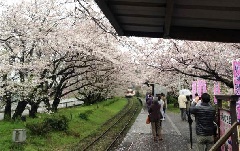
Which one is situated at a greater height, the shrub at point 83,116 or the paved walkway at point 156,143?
the shrub at point 83,116

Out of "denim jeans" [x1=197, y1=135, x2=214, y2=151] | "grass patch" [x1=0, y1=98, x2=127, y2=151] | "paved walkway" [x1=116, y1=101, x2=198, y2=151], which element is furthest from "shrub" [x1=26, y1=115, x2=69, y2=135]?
"denim jeans" [x1=197, y1=135, x2=214, y2=151]

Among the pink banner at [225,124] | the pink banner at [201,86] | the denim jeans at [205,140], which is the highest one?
the pink banner at [201,86]

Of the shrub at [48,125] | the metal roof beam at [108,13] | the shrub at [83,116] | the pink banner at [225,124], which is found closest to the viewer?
the metal roof beam at [108,13]

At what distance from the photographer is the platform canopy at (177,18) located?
452cm

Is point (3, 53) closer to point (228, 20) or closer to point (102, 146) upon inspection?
point (102, 146)

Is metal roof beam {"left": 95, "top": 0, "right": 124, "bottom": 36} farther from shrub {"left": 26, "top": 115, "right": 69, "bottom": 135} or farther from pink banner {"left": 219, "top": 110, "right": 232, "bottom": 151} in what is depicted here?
shrub {"left": 26, "top": 115, "right": 69, "bottom": 135}

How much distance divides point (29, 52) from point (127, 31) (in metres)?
13.6

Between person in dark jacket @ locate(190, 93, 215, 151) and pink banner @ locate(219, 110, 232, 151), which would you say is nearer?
pink banner @ locate(219, 110, 232, 151)

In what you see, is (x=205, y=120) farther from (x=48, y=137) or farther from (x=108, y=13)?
(x=48, y=137)

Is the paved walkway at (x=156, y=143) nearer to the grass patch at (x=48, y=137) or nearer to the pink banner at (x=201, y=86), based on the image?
the pink banner at (x=201, y=86)

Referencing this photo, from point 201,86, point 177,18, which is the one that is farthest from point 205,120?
point 201,86

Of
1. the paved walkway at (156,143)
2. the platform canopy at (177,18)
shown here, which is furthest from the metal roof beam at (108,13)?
the paved walkway at (156,143)

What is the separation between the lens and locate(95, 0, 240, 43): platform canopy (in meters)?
4.52

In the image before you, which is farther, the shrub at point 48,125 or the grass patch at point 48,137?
the shrub at point 48,125
